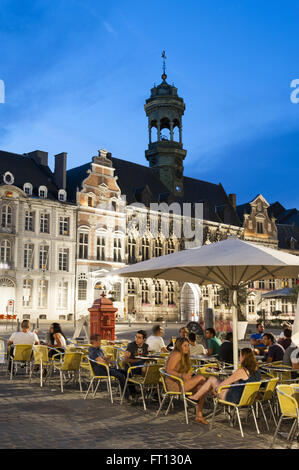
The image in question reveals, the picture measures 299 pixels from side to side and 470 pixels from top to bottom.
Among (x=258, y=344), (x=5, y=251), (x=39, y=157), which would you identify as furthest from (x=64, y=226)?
(x=258, y=344)

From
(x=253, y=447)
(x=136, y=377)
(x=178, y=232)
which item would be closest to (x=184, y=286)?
(x=178, y=232)

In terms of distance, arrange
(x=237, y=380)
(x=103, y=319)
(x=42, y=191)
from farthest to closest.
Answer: (x=42, y=191) → (x=103, y=319) → (x=237, y=380)

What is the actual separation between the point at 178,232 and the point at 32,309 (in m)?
17.6

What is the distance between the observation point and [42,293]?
3941cm

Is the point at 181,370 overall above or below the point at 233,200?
below

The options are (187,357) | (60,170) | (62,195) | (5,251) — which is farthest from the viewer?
(60,170)

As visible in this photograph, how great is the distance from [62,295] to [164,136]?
68.5ft

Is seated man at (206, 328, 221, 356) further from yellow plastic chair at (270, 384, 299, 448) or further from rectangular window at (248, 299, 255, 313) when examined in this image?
rectangular window at (248, 299, 255, 313)

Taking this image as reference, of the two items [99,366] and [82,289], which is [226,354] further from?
[82,289]

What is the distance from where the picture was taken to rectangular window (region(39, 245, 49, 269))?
39.7 metres

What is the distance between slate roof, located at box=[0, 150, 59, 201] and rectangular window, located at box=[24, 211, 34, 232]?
150 cm

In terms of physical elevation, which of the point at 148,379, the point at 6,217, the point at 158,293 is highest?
the point at 6,217

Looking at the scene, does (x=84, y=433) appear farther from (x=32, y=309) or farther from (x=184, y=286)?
(x=184, y=286)
